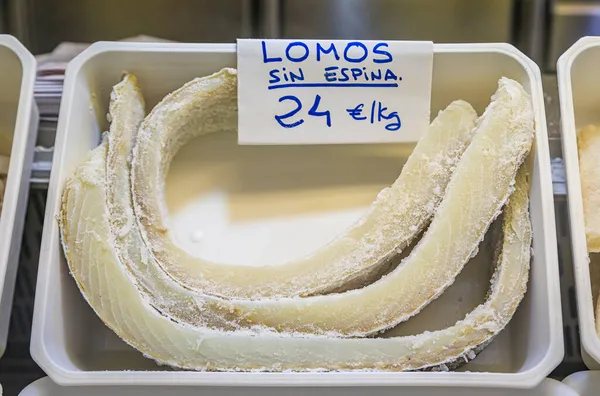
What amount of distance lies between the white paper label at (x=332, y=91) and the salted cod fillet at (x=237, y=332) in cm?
25

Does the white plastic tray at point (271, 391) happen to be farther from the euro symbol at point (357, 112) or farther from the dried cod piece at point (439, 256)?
the euro symbol at point (357, 112)

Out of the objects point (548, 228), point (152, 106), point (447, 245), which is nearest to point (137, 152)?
point (152, 106)

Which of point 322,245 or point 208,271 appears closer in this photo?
point 208,271

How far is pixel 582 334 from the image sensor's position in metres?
0.92

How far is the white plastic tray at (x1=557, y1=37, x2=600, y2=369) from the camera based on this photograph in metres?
0.93

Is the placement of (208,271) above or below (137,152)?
below

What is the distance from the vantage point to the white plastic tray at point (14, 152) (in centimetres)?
98

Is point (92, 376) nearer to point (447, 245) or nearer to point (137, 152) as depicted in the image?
point (137, 152)

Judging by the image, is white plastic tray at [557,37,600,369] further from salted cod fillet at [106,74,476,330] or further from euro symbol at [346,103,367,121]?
euro symbol at [346,103,367,121]

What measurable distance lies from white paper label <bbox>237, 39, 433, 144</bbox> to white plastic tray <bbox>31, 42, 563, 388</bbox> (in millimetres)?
51

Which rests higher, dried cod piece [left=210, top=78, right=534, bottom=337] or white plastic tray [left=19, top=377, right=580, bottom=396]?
dried cod piece [left=210, top=78, right=534, bottom=337]

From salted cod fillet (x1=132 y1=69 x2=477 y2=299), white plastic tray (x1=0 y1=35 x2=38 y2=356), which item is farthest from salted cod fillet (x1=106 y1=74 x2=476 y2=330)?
white plastic tray (x1=0 y1=35 x2=38 y2=356)

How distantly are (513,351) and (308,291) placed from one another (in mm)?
308

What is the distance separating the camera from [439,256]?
3.19ft
